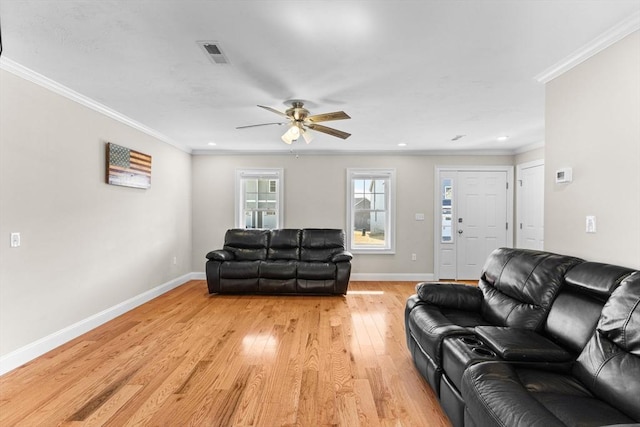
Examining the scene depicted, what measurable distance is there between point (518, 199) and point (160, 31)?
6.25 m

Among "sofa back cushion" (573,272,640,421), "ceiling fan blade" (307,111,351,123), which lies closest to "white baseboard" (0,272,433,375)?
"ceiling fan blade" (307,111,351,123)

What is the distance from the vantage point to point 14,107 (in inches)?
108

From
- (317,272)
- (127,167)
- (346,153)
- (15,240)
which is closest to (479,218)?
(346,153)

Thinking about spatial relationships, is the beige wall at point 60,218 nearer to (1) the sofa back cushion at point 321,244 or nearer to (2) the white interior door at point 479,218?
(1) the sofa back cushion at point 321,244

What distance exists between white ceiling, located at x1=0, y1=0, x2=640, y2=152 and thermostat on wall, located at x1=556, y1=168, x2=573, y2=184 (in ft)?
2.84

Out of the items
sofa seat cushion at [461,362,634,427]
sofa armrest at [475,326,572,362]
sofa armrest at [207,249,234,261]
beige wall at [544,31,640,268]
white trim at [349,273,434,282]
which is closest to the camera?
sofa seat cushion at [461,362,634,427]

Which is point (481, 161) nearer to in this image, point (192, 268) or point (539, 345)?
point (539, 345)

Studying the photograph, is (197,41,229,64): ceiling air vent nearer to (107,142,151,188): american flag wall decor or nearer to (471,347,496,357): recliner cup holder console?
(107,142,151,188): american flag wall decor

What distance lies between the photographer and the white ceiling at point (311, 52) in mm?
1941

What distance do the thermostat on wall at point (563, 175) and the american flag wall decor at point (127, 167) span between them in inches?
184

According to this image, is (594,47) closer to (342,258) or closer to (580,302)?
(580,302)

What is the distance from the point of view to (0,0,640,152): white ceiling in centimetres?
194

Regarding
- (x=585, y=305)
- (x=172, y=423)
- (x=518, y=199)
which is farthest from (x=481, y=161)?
(x=172, y=423)

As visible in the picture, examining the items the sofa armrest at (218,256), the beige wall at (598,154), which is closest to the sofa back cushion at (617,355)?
the beige wall at (598,154)
